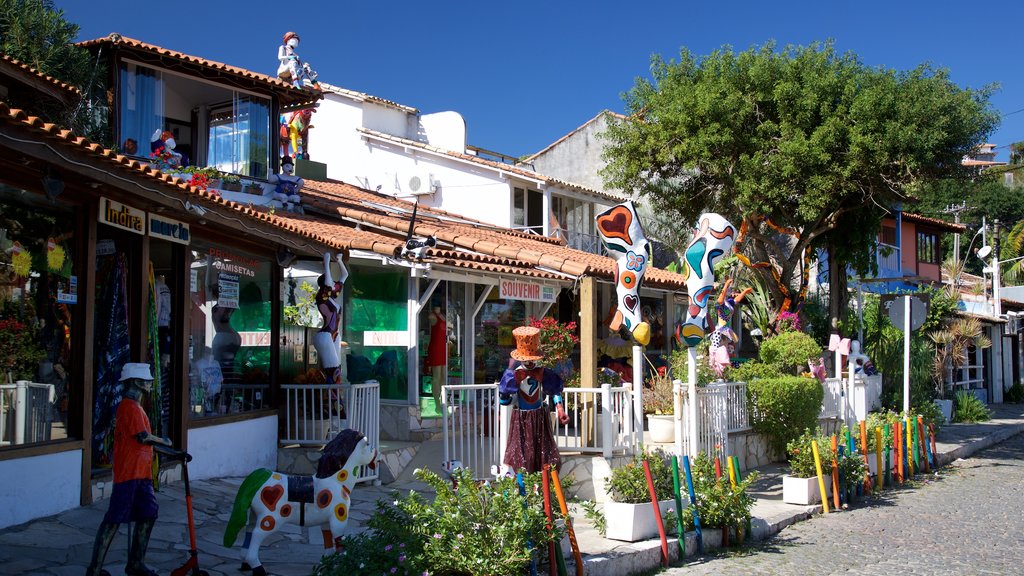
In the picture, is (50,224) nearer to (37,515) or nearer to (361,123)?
(37,515)

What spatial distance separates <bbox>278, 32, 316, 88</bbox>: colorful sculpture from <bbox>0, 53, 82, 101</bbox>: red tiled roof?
501cm

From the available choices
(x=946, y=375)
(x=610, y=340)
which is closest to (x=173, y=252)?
(x=610, y=340)

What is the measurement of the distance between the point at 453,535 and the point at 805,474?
6257 millimetres

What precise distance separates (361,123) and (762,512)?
1583 cm

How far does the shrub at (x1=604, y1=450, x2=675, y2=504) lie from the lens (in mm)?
8156

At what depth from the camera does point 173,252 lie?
945 centimetres

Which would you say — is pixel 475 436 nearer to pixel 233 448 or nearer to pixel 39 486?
pixel 233 448

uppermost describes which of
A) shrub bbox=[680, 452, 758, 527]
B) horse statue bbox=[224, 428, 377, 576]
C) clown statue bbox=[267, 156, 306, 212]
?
clown statue bbox=[267, 156, 306, 212]

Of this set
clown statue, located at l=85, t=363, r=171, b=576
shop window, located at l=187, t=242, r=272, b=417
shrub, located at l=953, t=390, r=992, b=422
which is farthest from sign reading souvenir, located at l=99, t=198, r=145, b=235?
shrub, located at l=953, t=390, r=992, b=422

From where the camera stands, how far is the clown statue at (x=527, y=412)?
8891 millimetres

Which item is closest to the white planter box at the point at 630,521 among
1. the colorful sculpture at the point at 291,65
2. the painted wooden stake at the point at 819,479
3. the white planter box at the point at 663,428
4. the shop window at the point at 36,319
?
the painted wooden stake at the point at 819,479

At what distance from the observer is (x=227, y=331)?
10.6 meters

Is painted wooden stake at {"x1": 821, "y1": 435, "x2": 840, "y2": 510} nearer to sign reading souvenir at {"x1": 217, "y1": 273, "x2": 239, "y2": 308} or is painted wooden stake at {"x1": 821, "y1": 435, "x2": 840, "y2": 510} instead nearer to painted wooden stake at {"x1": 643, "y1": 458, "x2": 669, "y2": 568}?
painted wooden stake at {"x1": 643, "y1": 458, "x2": 669, "y2": 568}

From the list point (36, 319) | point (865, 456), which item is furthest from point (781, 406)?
point (36, 319)
